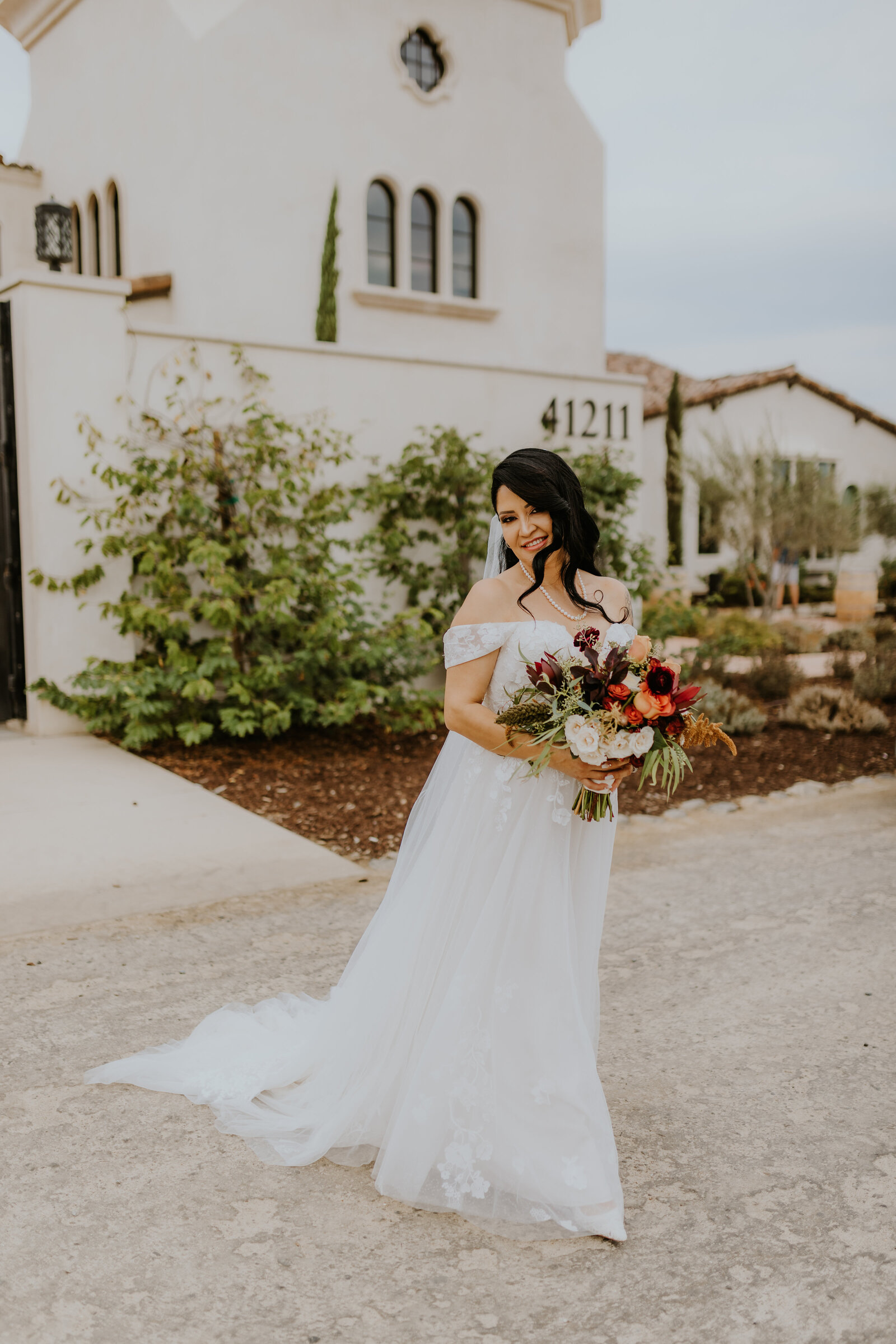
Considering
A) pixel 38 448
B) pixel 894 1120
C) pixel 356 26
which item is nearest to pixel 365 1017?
pixel 894 1120

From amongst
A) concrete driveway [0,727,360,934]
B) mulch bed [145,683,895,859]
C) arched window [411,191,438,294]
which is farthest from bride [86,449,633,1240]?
arched window [411,191,438,294]

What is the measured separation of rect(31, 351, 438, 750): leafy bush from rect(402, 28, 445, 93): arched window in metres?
8.75

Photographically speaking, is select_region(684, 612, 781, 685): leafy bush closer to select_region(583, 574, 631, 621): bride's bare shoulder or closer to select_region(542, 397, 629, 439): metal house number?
select_region(542, 397, 629, 439): metal house number

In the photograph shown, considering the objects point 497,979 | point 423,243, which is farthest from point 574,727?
point 423,243

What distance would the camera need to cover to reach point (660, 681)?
8.18 feet

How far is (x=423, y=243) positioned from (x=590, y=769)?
14.1m

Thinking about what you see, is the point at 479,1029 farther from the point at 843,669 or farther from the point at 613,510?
the point at 843,669

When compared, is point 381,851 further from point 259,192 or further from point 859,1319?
point 259,192

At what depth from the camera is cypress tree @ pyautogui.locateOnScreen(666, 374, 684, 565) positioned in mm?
24109

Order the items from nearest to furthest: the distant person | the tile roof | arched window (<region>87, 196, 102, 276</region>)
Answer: arched window (<region>87, 196, 102, 276</region>), the distant person, the tile roof

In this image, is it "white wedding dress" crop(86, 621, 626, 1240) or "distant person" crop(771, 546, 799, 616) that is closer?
"white wedding dress" crop(86, 621, 626, 1240)

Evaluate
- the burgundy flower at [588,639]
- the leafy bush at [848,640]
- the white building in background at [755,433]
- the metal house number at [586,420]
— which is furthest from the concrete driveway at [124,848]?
the white building in background at [755,433]

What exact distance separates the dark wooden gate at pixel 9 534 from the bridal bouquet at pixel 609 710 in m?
6.32

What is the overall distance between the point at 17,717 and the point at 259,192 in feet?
27.4
